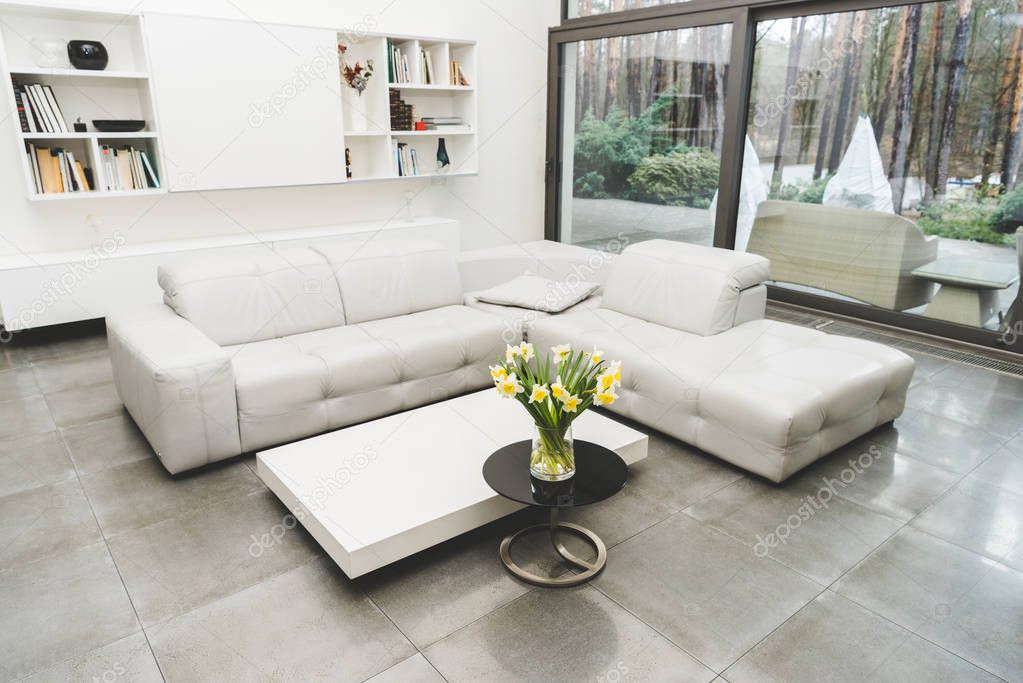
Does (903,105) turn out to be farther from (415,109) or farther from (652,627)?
(652,627)

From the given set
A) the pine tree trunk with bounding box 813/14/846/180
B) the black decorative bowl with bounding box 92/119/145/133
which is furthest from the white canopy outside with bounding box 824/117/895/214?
the black decorative bowl with bounding box 92/119/145/133

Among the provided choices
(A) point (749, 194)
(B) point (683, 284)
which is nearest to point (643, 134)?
(A) point (749, 194)

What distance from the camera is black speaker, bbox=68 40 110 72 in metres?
4.22

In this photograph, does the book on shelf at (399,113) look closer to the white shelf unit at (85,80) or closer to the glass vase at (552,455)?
the white shelf unit at (85,80)

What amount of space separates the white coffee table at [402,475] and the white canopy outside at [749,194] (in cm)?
310

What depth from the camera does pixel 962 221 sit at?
4.24 meters

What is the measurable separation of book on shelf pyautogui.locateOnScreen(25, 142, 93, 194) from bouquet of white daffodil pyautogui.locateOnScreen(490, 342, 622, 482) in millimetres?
3615

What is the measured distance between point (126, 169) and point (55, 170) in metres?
0.39

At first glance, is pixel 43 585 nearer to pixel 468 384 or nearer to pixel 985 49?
pixel 468 384

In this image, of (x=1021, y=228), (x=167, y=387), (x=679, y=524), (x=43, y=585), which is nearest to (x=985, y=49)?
(x=1021, y=228)

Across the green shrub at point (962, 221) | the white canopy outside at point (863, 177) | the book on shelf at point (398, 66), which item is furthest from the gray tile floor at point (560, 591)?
the book on shelf at point (398, 66)

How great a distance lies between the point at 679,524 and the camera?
96.5 inches

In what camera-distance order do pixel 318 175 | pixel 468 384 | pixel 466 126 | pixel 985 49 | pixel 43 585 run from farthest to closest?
pixel 466 126 → pixel 318 175 → pixel 985 49 → pixel 468 384 → pixel 43 585

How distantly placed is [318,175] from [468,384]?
251 centimetres
